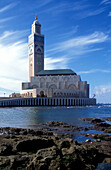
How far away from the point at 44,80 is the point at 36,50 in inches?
822

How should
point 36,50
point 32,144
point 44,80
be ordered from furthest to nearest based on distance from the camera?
1. point 36,50
2. point 44,80
3. point 32,144

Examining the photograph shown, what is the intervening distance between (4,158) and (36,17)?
129340 mm

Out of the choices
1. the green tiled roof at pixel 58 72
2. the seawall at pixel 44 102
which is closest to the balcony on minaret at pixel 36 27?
the green tiled roof at pixel 58 72

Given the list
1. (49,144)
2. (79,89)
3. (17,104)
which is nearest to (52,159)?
(49,144)

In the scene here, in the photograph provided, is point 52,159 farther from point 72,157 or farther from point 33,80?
point 33,80

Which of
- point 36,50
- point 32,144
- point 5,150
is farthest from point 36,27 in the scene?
point 5,150

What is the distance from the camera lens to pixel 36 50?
12081cm

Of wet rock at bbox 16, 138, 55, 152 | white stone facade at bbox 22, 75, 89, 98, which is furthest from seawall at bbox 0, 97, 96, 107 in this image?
wet rock at bbox 16, 138, 55, 152

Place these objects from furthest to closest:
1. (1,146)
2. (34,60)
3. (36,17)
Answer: (36,17)
(34,60)
(1,146)

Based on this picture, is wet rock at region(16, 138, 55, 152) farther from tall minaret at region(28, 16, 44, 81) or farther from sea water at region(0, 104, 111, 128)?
tall minaret at region(28, 16, 44, 81)

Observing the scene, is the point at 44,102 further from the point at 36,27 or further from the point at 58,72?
the point at 36,27

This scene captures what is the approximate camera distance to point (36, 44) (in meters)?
121

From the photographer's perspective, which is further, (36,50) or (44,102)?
Result: (36,50)

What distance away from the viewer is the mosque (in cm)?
9575
